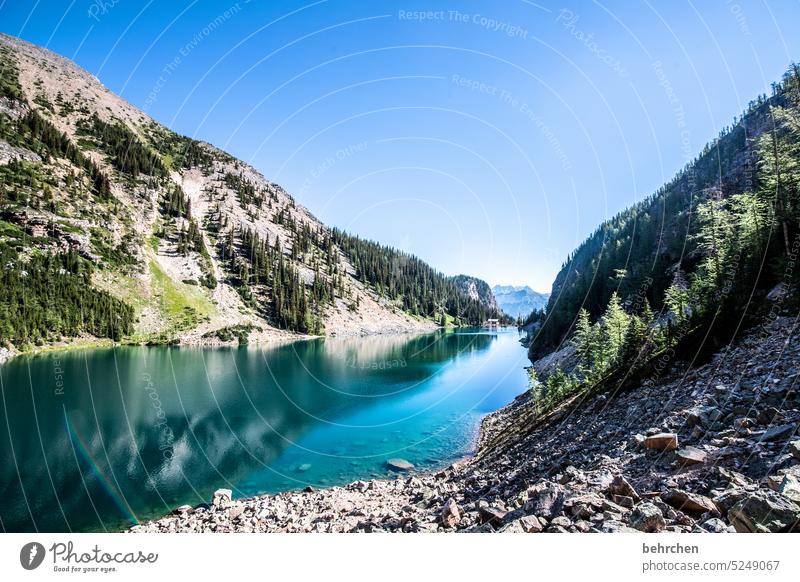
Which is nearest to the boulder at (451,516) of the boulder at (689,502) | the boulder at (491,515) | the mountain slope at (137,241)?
the boulder at (491,515)

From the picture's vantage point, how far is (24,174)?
93.1 metres

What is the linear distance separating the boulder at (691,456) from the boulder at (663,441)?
736 mm

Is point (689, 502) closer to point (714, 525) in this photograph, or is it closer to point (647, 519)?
point (714, 525)

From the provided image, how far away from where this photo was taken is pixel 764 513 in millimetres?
3873

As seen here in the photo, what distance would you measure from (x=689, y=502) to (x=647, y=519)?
0.66 m

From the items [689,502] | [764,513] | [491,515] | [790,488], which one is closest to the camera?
[764,513]

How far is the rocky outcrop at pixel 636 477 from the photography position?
4551 mm

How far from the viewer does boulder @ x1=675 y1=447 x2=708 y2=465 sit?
5.91 metres

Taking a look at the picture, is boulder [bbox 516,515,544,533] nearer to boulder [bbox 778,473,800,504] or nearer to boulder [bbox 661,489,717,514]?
boulder [bbox 661,489,717,514]

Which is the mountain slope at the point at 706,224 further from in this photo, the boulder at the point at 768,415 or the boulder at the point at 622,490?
the boulder at the point at 622,490

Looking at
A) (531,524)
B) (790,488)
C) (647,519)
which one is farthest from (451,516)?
(790,488)
